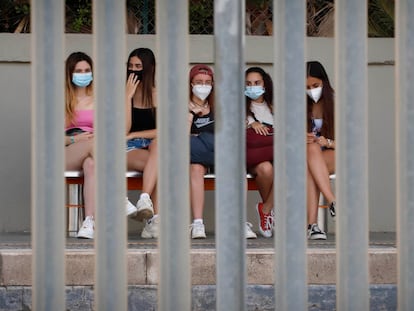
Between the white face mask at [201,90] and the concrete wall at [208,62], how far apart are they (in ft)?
3.45

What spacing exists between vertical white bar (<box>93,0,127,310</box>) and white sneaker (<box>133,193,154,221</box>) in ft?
12.6

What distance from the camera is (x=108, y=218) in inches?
70.7

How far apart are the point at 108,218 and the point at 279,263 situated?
0.31m

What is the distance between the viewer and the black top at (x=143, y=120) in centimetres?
608

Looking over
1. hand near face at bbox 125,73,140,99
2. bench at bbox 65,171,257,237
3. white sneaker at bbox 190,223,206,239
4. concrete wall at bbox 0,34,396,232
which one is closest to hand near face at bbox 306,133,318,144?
bench at bbox 65,171,257,237

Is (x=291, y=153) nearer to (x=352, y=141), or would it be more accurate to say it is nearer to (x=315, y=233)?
(x=352, y=141)

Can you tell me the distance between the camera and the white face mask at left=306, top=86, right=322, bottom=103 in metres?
6.10

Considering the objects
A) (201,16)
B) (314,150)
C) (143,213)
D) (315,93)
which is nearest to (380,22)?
(201,16)

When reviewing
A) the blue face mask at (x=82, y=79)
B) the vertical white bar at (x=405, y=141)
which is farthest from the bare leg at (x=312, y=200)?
the vertical white bar at (x=405, y=141)

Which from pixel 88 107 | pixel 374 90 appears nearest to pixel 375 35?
pixel 374 90

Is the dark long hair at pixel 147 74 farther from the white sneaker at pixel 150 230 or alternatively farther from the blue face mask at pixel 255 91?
the white sneaker at pixel 150 230

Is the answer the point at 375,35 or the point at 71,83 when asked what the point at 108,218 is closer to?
the point at 71,83

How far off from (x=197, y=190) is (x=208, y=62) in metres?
1.59

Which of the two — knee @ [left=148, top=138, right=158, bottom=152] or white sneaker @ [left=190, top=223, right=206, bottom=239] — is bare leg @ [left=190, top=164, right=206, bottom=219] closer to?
white sneaker @ [left=190, top=223, right=206, bottom=239]
